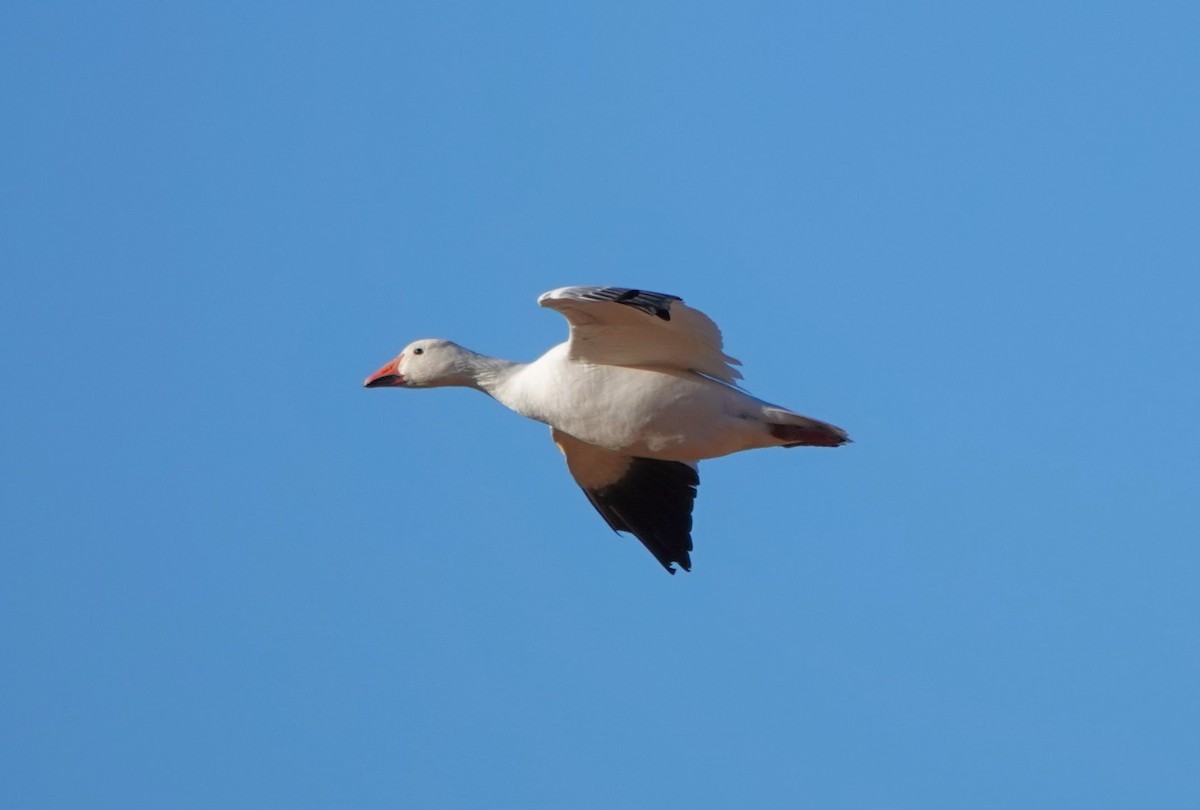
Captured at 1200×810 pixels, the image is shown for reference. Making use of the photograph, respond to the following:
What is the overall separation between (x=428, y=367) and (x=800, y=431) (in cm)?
289

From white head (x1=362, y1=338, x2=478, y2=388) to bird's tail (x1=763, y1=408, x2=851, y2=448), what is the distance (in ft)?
7.60

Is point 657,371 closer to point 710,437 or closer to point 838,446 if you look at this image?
point 710,437

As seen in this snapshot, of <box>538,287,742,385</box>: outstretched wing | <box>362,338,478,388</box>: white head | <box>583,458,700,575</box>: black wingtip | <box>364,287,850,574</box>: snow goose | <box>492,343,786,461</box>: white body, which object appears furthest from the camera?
<box>583,458,700,575</box>: black wingtip

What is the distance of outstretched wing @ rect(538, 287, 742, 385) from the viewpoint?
40.9 ft

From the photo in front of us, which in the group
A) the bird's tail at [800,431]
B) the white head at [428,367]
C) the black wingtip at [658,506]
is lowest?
the black wingtip at [658,506]

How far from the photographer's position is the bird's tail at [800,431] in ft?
44.2

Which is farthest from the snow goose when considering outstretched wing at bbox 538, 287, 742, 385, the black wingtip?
the black wingtip

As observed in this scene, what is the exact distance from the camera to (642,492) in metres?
14.9

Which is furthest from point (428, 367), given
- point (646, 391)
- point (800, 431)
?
point (800, 431)

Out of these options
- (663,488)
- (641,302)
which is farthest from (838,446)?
(641,302)

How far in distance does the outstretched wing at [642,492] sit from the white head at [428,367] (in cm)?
96

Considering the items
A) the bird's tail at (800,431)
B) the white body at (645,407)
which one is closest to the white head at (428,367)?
the white body at (645,407)

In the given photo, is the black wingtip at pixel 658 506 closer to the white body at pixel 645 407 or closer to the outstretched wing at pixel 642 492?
the outstretched wing at pixel 642 492

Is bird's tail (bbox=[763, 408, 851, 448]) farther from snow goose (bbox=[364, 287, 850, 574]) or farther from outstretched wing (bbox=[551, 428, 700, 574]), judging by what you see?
outstretched wing (bbox=[551, 428, 700, 574])
